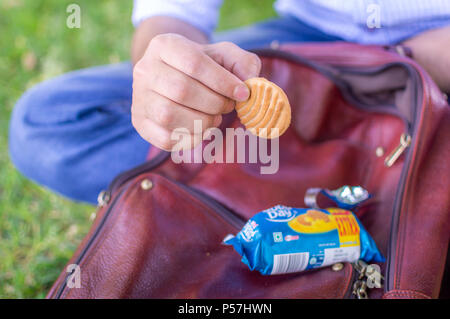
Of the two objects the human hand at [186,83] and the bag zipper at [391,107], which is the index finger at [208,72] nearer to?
the human hand at [186,83]

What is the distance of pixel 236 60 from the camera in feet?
1.78

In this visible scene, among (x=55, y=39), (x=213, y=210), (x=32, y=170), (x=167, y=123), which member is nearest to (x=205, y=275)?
(x=213, y=210)

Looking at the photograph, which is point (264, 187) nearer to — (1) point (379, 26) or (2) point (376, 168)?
(2) point (376, 168)

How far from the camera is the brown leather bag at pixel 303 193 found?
586mm

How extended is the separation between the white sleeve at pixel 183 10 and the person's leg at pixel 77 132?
0.17 meters

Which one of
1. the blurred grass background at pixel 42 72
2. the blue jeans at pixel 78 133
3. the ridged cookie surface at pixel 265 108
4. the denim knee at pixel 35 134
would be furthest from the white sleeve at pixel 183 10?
the blurred grass background at pixel 42 72

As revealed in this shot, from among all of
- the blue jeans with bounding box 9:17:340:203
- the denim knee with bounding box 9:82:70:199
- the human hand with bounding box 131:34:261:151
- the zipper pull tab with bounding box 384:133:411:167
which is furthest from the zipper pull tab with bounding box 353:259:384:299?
the denim knee with bounding box 9:82:70:199

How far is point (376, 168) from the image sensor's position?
686 mm

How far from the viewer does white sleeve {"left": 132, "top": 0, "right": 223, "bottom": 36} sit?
0.81m

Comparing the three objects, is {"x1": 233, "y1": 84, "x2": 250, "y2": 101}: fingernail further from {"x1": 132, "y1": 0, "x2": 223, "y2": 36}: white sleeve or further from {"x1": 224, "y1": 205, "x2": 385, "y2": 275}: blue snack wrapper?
{"x1": 132, "y1": 0, "x2": 223, "y2": 36}: white sleeve

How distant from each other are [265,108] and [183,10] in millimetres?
387

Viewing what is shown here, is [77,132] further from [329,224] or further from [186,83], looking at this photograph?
[329,224]

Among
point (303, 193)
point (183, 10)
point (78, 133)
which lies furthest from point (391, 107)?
point (78, 133)

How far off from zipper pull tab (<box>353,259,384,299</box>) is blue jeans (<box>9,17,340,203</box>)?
0.48 m
